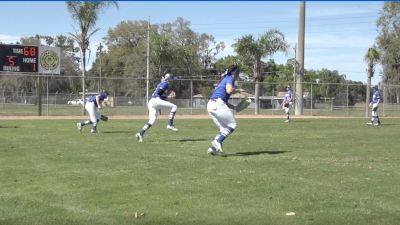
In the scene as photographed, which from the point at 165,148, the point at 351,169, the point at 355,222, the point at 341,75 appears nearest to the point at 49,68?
the point at 165,148

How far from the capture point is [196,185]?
788 centimetres

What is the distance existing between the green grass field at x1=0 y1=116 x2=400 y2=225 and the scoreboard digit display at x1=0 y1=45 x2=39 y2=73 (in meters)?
22.3

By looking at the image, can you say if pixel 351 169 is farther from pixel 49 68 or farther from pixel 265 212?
pixel 49 68

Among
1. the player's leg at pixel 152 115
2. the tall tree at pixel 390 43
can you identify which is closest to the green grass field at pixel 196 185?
the player's leg at pixel 152 115

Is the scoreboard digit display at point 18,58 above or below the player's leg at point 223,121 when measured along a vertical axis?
above

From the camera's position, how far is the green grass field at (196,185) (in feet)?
20.2

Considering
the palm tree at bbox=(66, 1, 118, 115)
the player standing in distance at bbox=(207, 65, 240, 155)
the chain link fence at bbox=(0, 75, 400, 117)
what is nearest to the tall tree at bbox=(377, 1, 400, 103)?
the chain link fence at bbox=(0, 75, 400, 117)

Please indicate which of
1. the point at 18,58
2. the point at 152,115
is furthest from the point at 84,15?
the point at 152,115

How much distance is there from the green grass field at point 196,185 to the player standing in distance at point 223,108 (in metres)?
0.37

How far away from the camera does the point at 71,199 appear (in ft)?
23.0

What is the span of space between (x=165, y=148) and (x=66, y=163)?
326 cm

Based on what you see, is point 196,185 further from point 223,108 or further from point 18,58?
point 18,58

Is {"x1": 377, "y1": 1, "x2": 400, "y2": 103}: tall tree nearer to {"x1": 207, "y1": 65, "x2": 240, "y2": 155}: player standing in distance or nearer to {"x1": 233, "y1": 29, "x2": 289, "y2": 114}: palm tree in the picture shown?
{"x1": 233, "y1": 29, "x2": 289, "y2": 114}: palm tree

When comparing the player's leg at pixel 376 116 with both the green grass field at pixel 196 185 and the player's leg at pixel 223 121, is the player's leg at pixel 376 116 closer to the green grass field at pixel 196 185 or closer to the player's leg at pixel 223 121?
the green grass field at pixel 196 185
